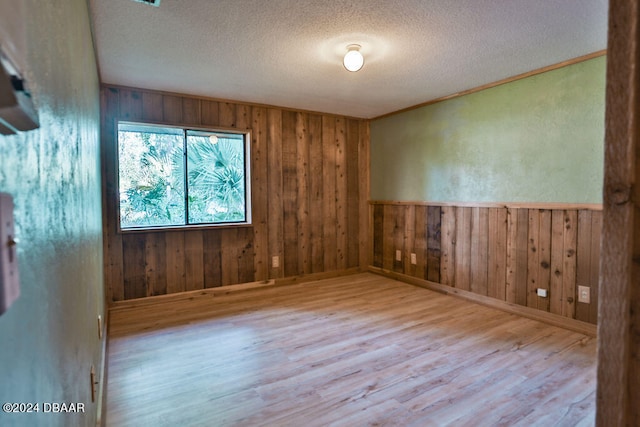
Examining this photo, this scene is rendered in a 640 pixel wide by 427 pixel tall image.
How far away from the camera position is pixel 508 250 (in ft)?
10.7

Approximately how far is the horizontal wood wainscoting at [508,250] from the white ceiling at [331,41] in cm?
137

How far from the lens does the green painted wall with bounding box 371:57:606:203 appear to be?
2682 millimetres

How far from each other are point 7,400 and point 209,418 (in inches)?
59.8

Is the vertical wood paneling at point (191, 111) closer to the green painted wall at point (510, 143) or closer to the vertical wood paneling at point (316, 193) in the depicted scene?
the vertical wood paneling at point (316, 193)

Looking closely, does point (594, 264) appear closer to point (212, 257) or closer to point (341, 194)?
point (341, 194)

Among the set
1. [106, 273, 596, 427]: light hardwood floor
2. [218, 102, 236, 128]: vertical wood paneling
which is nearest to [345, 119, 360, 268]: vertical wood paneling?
[106, 273, 596, 427]: light hardwood floor

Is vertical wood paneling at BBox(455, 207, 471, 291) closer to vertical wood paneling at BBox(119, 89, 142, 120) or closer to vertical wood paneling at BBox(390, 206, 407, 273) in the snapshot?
vertical wood paneling at BBox(390, 206, 407, 273)

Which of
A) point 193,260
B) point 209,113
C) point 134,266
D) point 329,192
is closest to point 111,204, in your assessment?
point 134,266

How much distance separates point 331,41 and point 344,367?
2.36m

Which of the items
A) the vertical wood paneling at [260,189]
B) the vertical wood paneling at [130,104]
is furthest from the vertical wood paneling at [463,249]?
the vertical wood paneling at [130,104]

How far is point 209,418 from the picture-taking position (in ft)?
5.58

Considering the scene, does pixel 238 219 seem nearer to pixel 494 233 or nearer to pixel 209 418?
pixel 209 418

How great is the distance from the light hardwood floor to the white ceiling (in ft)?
7.59

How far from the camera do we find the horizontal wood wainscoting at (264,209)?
11.0ft
